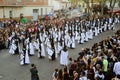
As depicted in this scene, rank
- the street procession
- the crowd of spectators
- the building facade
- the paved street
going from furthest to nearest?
the building facade → the paved street → the street procession → the crowd of spectators

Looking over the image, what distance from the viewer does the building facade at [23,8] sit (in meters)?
42.8

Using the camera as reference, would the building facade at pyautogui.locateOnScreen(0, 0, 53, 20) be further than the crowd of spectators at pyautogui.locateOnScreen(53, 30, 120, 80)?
Yes

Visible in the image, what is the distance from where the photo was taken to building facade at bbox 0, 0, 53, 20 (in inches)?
1683

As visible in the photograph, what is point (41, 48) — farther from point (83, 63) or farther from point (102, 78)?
point (102, 78)

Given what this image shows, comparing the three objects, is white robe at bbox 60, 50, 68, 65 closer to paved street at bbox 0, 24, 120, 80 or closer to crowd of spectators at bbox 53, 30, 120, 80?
paved street at bbox 0, 24, 120, 80

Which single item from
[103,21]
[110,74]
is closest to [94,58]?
[110,74]

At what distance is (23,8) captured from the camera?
47781 mm

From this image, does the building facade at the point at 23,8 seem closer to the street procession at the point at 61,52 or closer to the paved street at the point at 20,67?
the street procession at the point at 61,52

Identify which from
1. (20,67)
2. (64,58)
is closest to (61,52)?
(64,58)

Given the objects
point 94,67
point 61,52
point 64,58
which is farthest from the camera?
point 61,52

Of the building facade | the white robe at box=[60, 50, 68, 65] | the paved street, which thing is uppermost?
the building facade

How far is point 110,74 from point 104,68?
2.60ft

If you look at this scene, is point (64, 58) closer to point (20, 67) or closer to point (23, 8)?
point (20, 67)

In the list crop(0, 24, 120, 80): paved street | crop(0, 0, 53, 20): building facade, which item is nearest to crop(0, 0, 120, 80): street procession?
crop(0, 24, 120, 80): paved street
